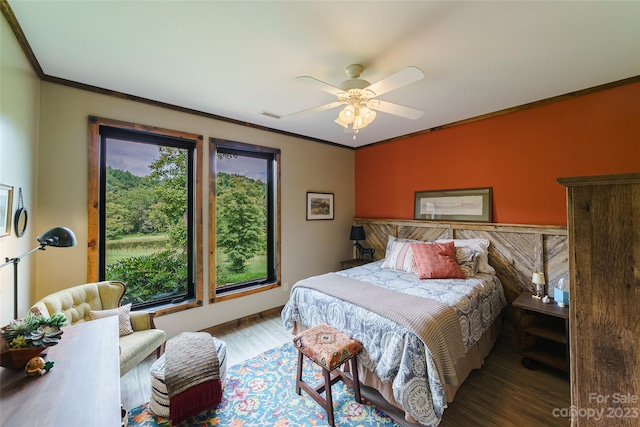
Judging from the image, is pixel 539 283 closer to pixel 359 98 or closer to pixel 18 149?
pixel 359 98

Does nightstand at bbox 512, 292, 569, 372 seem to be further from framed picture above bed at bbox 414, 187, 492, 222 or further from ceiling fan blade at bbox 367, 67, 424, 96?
ceiling fan blade at bbox 367, 67, 424, 96

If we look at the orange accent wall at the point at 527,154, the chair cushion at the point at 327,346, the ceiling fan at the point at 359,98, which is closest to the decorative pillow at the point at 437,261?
the orange accent wall at the point at 527,154

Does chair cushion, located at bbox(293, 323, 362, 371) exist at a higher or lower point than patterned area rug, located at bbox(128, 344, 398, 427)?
higher

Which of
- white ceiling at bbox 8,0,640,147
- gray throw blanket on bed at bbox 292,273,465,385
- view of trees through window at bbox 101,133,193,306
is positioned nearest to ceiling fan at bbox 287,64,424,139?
white ceiling at bbox 8,0,640,147

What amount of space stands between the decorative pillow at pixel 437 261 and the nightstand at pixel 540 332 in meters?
0.63

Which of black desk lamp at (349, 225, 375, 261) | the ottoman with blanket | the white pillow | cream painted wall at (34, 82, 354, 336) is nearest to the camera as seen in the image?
the ottoman with blanket

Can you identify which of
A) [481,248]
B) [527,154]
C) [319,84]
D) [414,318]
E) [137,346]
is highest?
[319,84]

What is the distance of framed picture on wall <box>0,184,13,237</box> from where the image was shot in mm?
1504

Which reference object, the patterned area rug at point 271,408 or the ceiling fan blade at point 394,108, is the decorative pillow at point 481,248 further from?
the patterned area rug at point 271,408

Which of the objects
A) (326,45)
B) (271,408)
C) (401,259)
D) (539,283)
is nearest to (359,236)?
(401,259)

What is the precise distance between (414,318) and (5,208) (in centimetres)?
276

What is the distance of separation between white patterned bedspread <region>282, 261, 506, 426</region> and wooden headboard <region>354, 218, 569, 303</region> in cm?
26

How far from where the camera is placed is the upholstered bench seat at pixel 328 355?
5.94 ft

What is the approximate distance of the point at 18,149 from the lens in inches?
68.9
